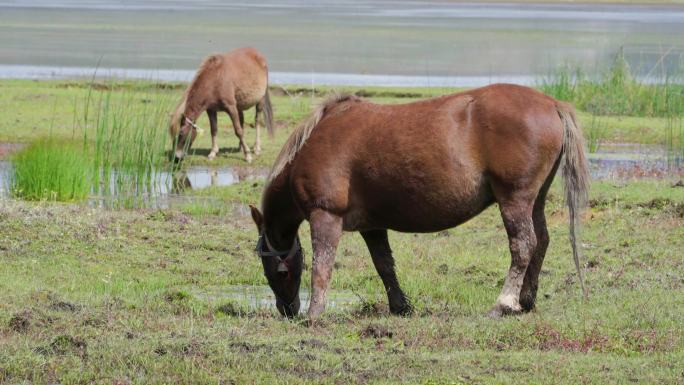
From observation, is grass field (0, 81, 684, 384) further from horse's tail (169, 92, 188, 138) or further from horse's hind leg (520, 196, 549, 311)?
horse's tail (169, 92, 188, 138)


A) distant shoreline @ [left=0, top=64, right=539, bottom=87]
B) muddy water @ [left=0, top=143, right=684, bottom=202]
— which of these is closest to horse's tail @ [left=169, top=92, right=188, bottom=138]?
muddy water @ [left=0, top=143, right=684, bottom=202]

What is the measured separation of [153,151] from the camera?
14.5 m

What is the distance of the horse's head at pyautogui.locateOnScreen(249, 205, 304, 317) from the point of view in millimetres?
8703

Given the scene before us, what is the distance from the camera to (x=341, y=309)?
905 centimetres

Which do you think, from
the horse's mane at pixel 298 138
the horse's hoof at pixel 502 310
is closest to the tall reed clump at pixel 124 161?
the horse's mane at pixel 298 138

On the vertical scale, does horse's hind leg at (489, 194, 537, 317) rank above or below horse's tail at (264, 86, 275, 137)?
above

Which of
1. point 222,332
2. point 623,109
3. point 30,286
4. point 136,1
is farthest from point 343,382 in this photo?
point 136,1

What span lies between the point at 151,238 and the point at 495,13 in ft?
155

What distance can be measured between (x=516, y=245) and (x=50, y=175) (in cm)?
697

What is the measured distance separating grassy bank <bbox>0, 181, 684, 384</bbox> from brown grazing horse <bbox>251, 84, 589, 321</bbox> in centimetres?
42

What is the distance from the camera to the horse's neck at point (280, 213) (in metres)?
8.78

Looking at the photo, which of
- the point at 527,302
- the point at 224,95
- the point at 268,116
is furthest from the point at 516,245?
the point at 268,116

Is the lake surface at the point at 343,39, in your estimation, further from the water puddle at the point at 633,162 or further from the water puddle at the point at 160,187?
the water puddle at the point at 160,187

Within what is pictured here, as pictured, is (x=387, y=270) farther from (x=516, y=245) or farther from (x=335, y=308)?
(x=516, y=245)
